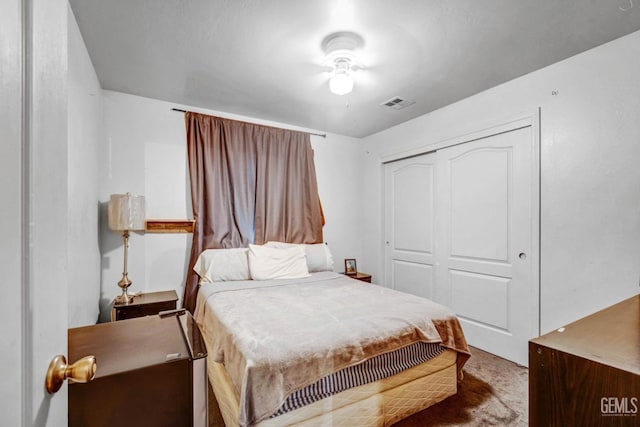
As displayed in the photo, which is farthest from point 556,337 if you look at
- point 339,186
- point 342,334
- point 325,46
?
point 339,186

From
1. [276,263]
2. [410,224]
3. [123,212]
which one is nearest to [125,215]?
[123,212]

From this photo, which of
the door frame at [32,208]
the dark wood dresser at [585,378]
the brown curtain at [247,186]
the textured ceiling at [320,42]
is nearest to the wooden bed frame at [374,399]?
the dark wood dresser at [585,378]

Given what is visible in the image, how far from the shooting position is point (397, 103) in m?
3.01

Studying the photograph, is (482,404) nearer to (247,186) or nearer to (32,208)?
(32,208)

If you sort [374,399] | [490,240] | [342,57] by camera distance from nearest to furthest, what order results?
[374,399] → [342,57] → [490,240]

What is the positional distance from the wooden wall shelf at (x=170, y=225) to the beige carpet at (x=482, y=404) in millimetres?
1585

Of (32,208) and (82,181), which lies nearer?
(32,208)

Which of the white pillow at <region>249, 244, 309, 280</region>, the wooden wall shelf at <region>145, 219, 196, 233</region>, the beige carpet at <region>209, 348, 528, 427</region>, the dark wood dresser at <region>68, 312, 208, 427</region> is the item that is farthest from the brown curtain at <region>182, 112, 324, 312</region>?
the dark wood dresser at <region>68, 312, 208, 427</region>

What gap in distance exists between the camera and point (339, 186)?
4113mm

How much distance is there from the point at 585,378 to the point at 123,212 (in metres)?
2.89

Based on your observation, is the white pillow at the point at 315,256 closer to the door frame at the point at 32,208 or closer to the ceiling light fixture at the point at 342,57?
the ceiling light fixture at the point at 342,57

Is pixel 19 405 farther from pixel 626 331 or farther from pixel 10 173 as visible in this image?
pixel 626 331

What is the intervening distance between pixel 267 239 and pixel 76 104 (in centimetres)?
207

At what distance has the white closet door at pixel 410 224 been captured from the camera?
11.0 ft
